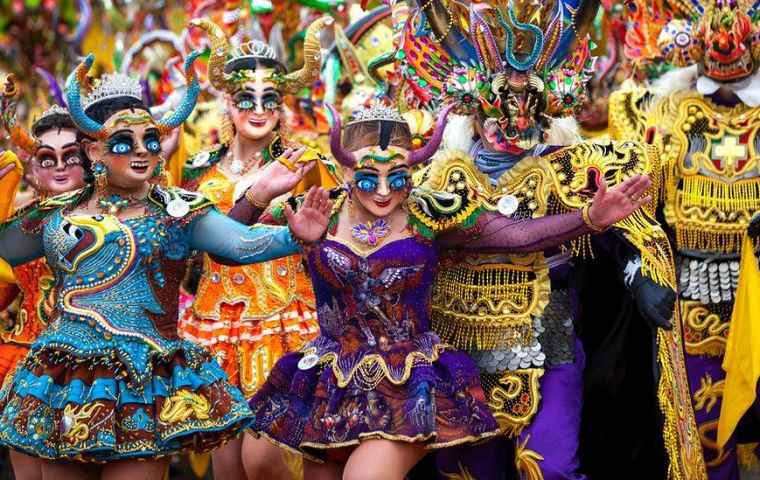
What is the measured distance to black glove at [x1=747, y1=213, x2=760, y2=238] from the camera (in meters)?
5.99

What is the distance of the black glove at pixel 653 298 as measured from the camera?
5.27 meters

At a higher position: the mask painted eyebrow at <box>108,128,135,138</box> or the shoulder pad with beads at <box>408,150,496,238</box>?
the mask painted eyebrow at <box>108,128,135,138</box>

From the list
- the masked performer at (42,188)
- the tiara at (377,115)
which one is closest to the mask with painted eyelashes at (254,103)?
the masked performer at (42,188)

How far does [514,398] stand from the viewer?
5391mm

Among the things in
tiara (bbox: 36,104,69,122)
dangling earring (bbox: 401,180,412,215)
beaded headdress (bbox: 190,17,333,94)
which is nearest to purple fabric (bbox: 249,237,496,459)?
dangling earring (bbox: 401,180,412,215)

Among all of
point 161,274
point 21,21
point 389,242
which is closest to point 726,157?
point 389,242

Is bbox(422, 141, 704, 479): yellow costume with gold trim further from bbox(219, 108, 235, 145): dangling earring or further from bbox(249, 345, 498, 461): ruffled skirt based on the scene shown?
bbox(219, 108, 235, 145): dangling earring

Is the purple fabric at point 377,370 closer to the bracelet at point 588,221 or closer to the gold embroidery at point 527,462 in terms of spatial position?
the gold embroidery at point 527,462

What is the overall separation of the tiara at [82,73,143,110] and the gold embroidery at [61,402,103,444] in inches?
43.9

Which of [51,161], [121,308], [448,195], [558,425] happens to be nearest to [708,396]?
[558,425]

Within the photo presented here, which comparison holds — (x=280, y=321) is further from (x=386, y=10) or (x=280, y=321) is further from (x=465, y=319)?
(x=386, y=10)

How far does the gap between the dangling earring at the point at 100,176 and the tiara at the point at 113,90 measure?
0.73 ft

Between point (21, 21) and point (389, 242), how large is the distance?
1400 cm

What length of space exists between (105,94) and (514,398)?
1.92 m
